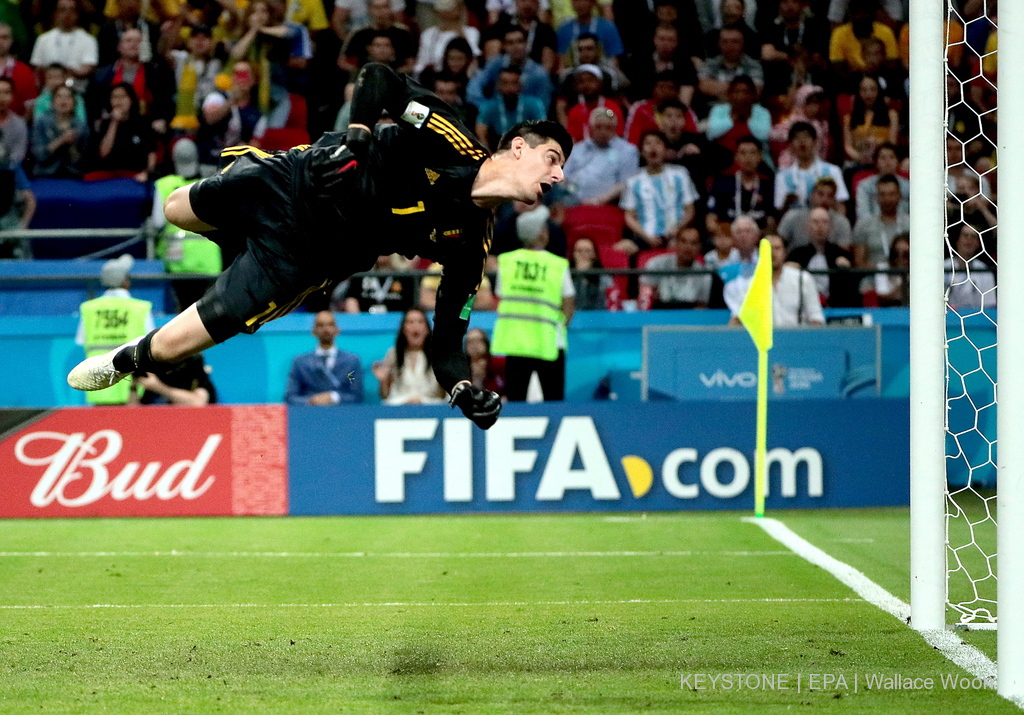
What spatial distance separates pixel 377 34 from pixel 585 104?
2468 millimetres

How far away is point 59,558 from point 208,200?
366 centimetres

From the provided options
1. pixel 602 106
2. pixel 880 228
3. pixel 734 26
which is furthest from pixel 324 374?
pixel 734 26

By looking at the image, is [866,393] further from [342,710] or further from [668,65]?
[342,710]

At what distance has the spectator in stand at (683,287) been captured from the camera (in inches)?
492

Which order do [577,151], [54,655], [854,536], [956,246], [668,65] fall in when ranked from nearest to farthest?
[54,655], [854,536], [956,246], [577,151], [668,65]

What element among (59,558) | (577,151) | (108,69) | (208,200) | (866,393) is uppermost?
(108,69)

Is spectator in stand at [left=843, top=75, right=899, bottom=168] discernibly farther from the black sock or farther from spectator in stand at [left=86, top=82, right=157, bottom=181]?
the black sock

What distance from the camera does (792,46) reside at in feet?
52.4

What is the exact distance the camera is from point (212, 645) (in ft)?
18.2

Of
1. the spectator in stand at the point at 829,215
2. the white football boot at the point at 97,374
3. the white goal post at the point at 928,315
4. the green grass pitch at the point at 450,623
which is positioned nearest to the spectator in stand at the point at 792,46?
the spectator in stand at the point at 829,215

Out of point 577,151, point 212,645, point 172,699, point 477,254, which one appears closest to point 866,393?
point 577,151

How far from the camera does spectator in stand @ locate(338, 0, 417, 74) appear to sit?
14.8 metres

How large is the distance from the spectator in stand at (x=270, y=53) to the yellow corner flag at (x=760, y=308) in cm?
657

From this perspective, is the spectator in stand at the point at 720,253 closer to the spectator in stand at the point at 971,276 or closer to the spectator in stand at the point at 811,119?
the spectator in stand at the point at 971,276
